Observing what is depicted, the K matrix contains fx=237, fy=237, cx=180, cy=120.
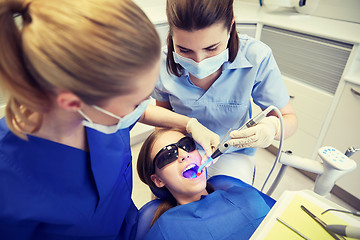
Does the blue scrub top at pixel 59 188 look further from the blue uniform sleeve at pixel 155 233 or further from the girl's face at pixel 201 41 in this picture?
the girl's face at pixel 201 41

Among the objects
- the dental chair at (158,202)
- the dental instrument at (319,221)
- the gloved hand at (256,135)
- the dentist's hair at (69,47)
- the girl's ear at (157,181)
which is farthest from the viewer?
the girl's ear at (157,181)

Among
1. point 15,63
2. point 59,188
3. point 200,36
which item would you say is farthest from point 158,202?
point 15,63

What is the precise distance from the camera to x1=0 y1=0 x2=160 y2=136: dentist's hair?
1.61 feet

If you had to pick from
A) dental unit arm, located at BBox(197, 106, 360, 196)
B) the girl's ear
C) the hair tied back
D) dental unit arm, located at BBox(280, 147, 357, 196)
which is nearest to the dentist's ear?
the hair tied back

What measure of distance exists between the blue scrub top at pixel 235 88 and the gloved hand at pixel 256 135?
0.61 ft

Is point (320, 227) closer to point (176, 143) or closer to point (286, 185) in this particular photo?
point (176, 143)

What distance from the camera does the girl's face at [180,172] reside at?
1174 millimetres

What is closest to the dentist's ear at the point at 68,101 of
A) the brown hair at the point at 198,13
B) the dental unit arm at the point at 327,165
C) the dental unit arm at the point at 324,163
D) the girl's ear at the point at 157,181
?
the brown hair at the point at 198,13

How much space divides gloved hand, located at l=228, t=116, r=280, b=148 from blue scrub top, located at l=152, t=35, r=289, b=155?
0.61 ft

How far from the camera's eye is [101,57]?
0.51m

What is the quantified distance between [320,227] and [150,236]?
2.19 ft

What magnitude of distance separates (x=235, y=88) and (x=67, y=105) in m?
→ 0.85

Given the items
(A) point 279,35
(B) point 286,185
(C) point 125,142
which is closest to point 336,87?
(A) point 279,35

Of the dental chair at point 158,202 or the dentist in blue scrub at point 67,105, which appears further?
the dental chair at point 158,202
